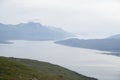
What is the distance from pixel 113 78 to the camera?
18725cm

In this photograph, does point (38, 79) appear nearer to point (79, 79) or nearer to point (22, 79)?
point (22, 79)

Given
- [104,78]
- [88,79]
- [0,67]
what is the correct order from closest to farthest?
[0,67] → [88,79] → [104,78]

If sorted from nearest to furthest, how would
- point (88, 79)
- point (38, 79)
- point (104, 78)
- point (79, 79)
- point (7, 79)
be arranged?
point (7, 79)
point (38, 79)
point (79, 79)
point (88, 79)
point (104, 78)

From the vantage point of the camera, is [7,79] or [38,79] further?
[38,79]

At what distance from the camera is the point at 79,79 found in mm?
143250

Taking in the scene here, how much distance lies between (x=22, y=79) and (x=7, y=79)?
8.51ft

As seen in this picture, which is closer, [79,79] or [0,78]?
[0,78]

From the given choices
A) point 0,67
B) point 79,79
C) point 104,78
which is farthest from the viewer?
point 104,78

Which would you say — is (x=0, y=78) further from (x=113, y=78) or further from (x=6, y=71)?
(x=113, y=78)

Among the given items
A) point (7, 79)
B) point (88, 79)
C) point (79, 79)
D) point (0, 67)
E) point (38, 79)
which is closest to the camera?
point (7, 79)

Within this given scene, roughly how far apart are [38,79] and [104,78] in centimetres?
14763

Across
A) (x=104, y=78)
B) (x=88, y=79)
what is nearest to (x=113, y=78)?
(x=104, y=78)

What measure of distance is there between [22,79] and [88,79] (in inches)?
4720

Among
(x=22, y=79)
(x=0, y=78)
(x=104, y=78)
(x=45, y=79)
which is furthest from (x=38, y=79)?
(x=104, y=78)
